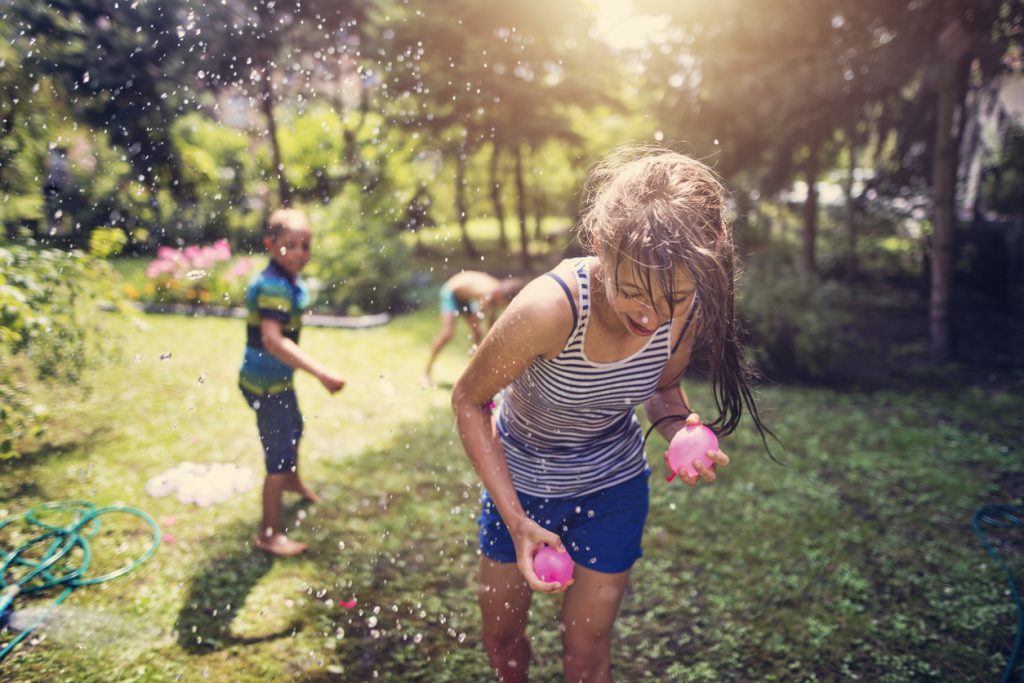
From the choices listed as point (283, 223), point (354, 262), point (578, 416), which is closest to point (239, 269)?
point (354, 262)

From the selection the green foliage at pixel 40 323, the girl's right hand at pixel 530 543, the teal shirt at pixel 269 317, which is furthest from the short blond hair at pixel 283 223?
the girl's right hand at pixel 530 543

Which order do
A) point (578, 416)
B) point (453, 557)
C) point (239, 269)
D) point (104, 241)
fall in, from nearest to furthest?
point (578, 416) < point (453, 557) < point (104, 241) < point (239, 269)

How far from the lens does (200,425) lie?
17.8ft

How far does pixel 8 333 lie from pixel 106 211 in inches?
375

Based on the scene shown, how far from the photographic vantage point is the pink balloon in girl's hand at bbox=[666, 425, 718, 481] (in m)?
1.95

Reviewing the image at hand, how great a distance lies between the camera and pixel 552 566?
5.85 ft

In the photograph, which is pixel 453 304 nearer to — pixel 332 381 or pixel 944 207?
pixel 332 381

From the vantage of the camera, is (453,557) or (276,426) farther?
(453,557)

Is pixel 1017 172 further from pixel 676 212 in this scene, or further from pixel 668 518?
pixel 676 212

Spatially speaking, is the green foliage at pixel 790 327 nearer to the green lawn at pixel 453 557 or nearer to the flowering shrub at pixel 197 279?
the green lawn at pixel 453 557

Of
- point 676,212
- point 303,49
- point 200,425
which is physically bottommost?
point 200,425

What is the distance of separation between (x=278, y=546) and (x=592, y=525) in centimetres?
231

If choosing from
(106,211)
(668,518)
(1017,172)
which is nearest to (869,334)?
(1017,172)

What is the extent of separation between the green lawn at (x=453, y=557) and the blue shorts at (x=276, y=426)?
1.93ft
